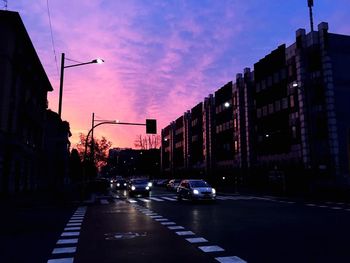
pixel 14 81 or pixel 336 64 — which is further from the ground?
pixel 336 64

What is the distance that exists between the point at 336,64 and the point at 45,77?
36618mm

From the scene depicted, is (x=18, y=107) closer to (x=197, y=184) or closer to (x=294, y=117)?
(x=197, y=184)

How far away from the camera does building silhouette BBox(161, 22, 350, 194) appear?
46.7 meters

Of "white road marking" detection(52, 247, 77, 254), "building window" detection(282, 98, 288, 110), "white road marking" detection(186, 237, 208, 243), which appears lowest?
"white road marking" detection(52, 247, 77, 254)

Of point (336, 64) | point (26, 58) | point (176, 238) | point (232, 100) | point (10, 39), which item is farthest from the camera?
point (232, 100)

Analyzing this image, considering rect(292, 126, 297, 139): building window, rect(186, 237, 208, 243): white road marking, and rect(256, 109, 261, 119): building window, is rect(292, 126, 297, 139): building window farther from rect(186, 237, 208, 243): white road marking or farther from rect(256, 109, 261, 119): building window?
rect(186, 237, 208, 243): white road marking

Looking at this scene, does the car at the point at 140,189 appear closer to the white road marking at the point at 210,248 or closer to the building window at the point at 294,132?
the building window at the point at 294,132

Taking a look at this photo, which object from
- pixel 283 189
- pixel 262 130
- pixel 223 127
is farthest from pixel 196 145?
pixel 283 189

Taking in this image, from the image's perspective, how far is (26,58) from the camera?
3891 cm

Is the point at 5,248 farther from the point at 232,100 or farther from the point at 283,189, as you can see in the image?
the point at 232,100

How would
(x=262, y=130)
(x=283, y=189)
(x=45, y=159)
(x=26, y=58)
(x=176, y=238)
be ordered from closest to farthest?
(x=176, y=238)
(x=283, y=189)
(x=26, y=58)
(x=45, y=159)
(x=262, y=130)

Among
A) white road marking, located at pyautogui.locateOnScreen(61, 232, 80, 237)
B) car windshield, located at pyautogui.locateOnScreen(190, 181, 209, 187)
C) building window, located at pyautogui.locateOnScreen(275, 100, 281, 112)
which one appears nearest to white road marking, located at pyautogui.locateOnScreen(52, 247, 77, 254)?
white road marking, located at pyautogui.locateOnScreen(61, 232, 80, 237)

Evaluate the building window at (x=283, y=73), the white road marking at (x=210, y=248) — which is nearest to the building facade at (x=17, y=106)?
the white road marking at (x=210, y=248)

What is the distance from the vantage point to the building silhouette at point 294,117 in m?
46.7
